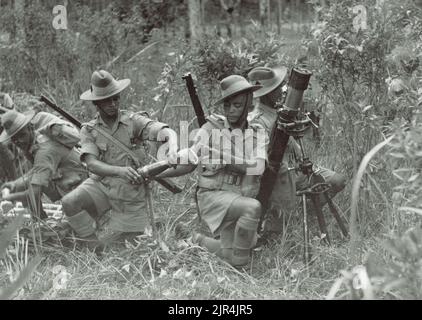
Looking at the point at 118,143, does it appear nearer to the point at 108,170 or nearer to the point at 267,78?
the point at 108,170

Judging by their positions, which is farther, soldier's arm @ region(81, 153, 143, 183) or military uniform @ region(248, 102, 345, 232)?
military uniform @ region(248, 102, 345, 232)

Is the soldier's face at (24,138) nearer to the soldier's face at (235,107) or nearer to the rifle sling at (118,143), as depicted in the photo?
the rifle sling at (118,143)

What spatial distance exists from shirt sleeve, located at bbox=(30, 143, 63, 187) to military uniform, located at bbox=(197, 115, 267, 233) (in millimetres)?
1460

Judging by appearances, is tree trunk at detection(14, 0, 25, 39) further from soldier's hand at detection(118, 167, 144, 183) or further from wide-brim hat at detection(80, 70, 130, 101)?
soldier's hand at detection(118, 167, 144, 183)

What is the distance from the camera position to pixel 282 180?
5.53 meters

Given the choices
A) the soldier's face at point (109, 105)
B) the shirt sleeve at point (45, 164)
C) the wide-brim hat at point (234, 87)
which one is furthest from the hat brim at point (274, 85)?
the shirt sleeve at point (45, 164)

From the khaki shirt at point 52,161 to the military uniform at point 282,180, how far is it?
5.58 feet

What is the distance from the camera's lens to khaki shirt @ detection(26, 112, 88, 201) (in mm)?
5855

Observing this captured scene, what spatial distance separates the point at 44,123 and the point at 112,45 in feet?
12.7

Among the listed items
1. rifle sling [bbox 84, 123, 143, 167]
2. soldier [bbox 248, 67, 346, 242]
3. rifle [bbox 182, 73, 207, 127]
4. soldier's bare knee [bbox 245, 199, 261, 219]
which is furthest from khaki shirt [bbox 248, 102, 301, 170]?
rifle sling [bbox 84, 123, 143, 167]

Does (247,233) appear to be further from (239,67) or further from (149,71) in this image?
(149,71)

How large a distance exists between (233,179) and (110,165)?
1030 millimetres

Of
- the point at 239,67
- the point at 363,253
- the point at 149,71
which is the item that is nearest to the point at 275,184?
the point at 363,253

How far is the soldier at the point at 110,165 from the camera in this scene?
18.0 ft
